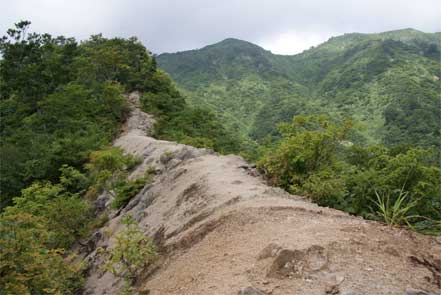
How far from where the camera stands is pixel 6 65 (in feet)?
122

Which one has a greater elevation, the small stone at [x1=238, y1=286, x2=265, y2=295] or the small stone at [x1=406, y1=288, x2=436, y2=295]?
the small stone at [x1=238, y1=286, x2=265, y2=295]

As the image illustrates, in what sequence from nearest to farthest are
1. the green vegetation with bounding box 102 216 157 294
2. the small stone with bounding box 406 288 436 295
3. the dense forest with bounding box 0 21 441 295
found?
the small stone with bounding box 406 288 436 295, the green vegetation with bounding box 102 216 157 294, the dense forest with bounding box 0 21 441 295

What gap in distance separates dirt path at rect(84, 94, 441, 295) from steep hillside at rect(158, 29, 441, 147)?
51.4 metres

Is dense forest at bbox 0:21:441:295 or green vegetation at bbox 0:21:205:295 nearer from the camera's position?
green vegetation at bbox 0:21:205:295

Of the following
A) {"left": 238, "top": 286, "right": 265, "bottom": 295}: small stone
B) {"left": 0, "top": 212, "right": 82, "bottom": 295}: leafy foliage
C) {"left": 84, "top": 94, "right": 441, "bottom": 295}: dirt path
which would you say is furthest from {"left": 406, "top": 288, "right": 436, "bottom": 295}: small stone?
{"left": 0, "top": 212, "right": 82, "bottom": 295}: leafy foliage

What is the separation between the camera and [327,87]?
103 meters

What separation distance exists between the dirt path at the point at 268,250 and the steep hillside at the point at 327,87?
51353 mm

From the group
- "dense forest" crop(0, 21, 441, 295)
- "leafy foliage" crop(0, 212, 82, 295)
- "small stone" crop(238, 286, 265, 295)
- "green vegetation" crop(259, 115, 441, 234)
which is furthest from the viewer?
"green vegetation" crop(259, 115, 441, 234)

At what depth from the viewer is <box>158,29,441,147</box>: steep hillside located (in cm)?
6950

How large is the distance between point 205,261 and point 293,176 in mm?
6101

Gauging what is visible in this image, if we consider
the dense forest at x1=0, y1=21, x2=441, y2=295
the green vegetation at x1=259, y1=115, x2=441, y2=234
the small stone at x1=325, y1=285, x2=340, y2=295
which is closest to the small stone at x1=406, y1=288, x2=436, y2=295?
the small stone at x1=325, y1=285, x2=340, y2=295

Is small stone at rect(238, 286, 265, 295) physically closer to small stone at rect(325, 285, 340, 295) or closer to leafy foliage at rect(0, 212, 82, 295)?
small stone at rect(325, 285, 340, 295)

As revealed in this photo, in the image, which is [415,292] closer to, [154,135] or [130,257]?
[130,257]

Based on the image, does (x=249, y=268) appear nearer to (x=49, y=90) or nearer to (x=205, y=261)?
(x=205, y=261)
